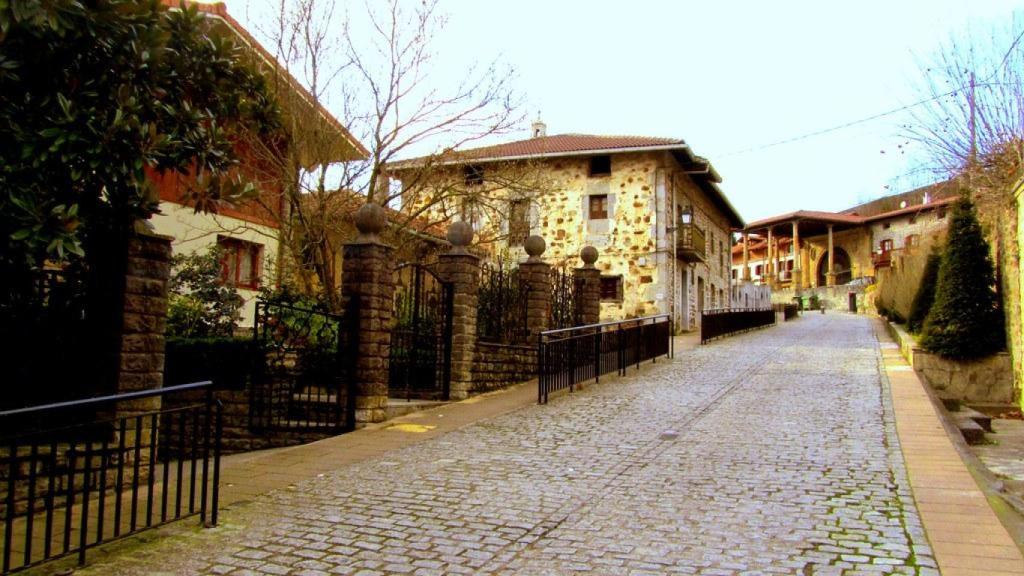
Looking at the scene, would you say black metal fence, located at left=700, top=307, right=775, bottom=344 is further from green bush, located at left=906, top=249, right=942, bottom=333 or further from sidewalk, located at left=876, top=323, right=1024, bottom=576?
sidewalk, located at left=876, top=323, right=1024, bottom=576

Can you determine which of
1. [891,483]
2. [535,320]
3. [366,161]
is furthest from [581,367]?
[891,483]

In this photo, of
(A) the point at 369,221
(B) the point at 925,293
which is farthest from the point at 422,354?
(B) the point at 925,293

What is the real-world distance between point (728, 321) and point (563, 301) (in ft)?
33.5

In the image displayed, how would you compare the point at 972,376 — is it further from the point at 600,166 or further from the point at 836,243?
the point at 836,243

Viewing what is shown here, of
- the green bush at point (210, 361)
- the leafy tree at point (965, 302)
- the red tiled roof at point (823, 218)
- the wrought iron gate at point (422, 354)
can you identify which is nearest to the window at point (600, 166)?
the leafy tree at point (965, 302)

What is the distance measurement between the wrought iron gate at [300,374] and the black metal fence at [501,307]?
2.98 metres

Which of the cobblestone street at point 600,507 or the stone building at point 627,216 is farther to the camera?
the stone building at point 627,216

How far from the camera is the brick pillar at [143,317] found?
18.9 ft

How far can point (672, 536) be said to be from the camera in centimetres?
443

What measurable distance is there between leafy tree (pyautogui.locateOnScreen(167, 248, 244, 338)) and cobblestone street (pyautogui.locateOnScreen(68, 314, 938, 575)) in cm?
389

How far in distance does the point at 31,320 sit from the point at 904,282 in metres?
24.2

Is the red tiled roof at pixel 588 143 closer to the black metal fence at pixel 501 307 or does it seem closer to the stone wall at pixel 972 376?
the black metal fence at pixel 501 307

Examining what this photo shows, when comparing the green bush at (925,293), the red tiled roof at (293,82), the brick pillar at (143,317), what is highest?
the red tiled roof at (293,82)

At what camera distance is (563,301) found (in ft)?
46.6
